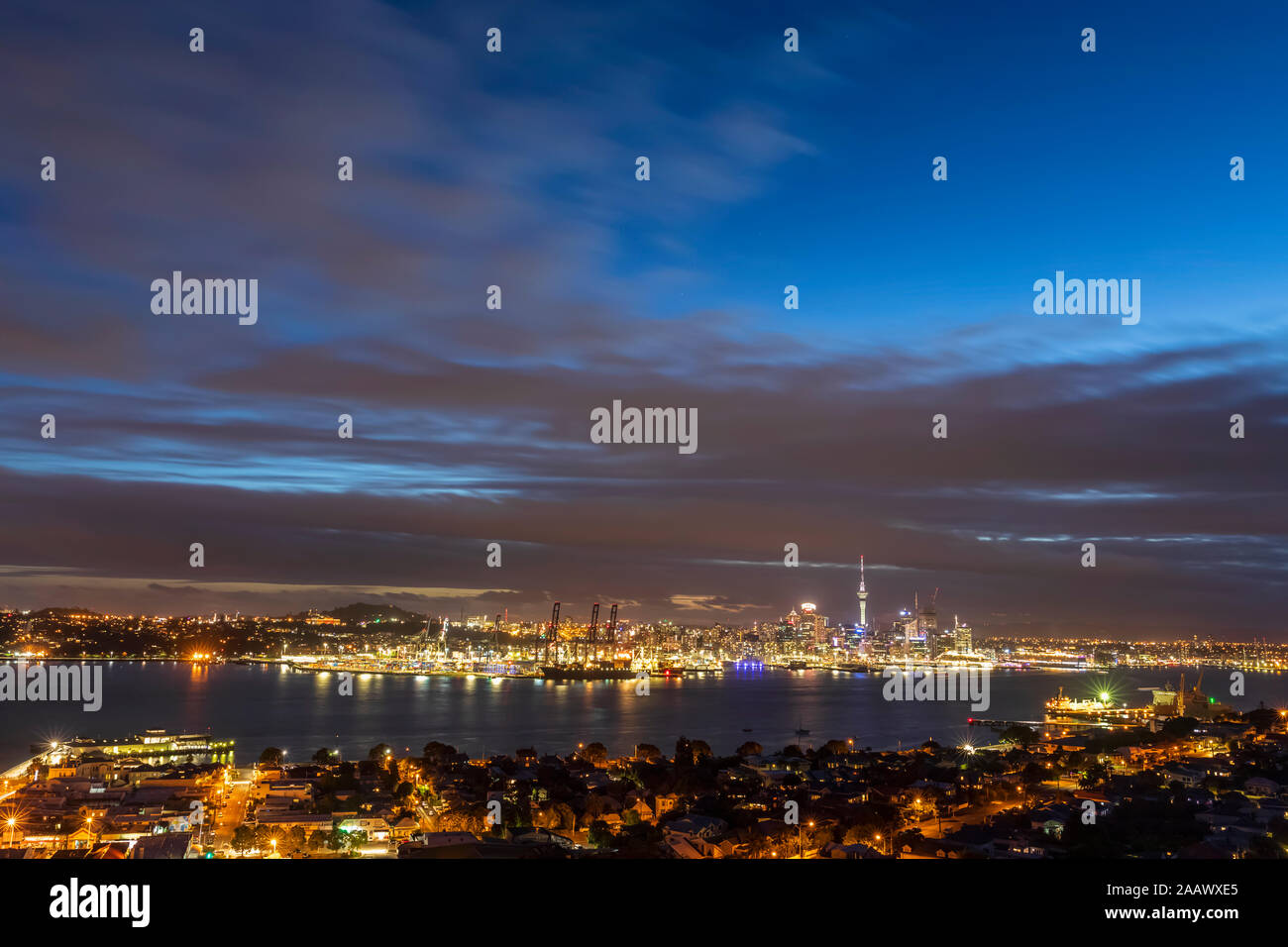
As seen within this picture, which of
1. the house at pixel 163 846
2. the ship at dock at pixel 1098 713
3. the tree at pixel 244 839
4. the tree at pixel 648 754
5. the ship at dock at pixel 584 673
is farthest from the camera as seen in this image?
the ship at dock at pixel 584 673

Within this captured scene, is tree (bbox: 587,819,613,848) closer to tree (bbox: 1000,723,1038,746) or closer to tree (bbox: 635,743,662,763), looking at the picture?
tree (bbox: 635,743,662,763)

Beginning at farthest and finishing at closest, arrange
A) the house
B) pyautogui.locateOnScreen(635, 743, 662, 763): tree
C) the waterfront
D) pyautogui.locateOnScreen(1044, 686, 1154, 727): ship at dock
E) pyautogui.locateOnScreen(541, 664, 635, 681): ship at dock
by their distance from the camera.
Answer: pyautogui.locateOnScreen(541, 664, 635, 681): ship at dock → pyautogui.locateOnScreen(1044, 686, 1154, 727): ship at dock → the waterfront → pyautogui.locateOnScreen(635, 743, 662, 763): tree → the house

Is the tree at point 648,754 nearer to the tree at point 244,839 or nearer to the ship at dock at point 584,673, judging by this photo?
the tree at point 244,839

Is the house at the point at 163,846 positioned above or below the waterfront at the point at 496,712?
above

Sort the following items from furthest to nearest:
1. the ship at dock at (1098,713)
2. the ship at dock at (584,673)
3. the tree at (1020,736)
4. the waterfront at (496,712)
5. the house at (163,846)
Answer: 1. the ship at dock at (584,673)
2. the ship at dock at (1098,713)
3. the waterfront at (496,712)
4. the tree at (1020,736)
5. the house at (163,846)

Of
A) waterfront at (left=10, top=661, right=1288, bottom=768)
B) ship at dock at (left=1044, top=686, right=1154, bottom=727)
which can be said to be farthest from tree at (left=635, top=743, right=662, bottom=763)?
ship at dock at (left=1044, top=686, right=1154, bottom=727)

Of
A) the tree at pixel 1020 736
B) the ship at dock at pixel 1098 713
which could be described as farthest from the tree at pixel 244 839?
the ship at dock at pixel 1098 713

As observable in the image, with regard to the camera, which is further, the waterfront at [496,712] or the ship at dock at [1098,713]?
the ship at dock at [1098,713]

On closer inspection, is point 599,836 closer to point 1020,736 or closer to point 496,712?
point 1020,736
